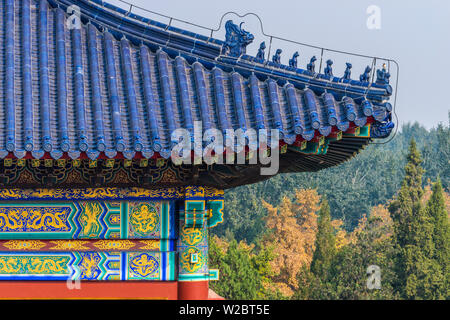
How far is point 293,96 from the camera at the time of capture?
10.6m

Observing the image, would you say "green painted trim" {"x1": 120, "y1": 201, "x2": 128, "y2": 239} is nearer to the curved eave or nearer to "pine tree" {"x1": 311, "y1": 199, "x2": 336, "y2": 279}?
the curved eave

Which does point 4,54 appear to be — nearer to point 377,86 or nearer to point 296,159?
point 296,159

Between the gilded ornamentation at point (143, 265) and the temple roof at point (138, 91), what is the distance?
1.67 m

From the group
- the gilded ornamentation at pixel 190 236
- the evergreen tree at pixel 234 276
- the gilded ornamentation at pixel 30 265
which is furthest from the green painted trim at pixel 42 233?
the evergreen tree at pixel 234 276

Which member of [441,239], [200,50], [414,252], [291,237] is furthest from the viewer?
[291,237]

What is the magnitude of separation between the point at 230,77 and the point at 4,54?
3.08 metres

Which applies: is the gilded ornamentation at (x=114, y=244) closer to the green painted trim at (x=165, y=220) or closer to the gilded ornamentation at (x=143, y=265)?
the gilded ornamentation at (x=143, y=265)

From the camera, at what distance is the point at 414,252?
148 ft

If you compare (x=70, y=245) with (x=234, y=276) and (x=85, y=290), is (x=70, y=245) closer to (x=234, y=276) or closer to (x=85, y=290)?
(x=85, y=290)

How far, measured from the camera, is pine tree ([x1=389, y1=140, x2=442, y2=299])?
1774 inches

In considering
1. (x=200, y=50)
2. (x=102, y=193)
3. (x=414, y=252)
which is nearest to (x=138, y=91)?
(x=200, y=50)

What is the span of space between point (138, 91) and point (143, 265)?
229 centimetres

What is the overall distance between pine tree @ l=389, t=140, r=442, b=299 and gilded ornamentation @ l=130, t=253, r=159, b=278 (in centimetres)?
3553
